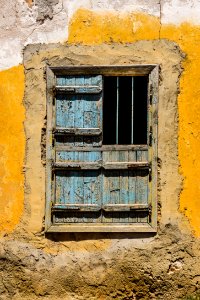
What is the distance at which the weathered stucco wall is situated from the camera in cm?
754

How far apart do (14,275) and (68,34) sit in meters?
2.75

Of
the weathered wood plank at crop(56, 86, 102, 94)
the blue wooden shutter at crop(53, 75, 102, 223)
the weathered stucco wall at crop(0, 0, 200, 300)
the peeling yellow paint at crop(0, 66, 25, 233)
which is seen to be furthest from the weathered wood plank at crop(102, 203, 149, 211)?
the weathered wood plank at crop(56, 86, 102, 94)

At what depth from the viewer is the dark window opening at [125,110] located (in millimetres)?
7684

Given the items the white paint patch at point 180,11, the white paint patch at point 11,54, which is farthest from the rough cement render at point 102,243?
the white paint patch at point 180,11

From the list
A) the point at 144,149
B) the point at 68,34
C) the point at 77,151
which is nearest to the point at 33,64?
the point at 68,34

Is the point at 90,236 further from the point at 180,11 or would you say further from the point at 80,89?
the point at 180,11

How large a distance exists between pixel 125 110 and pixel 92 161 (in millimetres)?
687

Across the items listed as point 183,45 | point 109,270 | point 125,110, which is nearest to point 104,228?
point 109,270

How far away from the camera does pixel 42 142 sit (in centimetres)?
766

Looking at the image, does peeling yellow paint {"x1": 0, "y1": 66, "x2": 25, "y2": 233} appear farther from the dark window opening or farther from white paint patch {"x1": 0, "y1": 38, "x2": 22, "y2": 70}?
the dark window opening

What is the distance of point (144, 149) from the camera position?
762 cm

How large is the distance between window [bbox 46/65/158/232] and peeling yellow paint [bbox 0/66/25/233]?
0.32 m

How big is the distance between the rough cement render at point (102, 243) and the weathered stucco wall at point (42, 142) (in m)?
0.01

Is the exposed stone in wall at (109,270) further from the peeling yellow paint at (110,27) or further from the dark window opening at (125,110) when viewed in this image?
the peeling yellow paint at (110,27)
